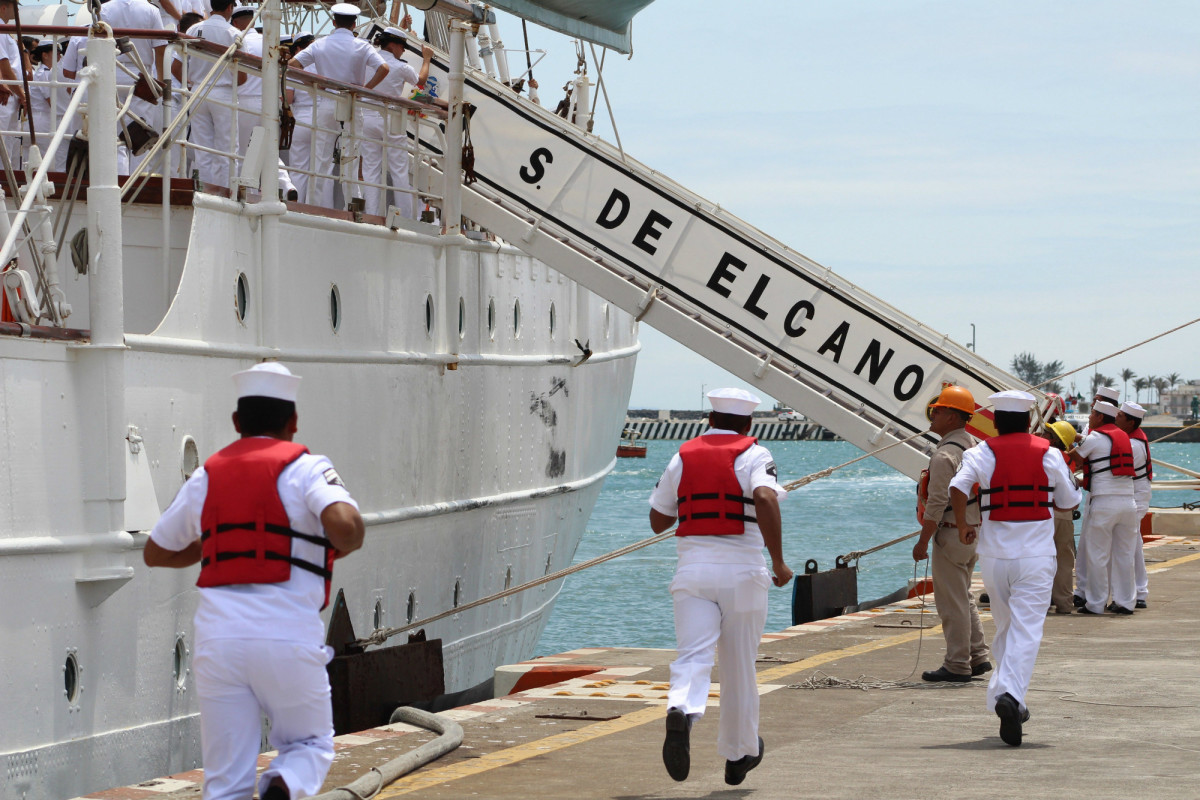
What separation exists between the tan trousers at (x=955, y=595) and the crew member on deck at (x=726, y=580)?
325 centimetres

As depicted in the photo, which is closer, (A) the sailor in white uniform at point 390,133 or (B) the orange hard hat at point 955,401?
(B) the orange hard hat at point 955,401

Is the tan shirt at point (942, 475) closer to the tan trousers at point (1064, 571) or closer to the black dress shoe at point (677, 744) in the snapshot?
the black dress shoe at point (677, 744)

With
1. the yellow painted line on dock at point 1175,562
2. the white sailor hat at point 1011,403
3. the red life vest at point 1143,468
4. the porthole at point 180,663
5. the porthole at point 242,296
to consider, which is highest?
the porthole at point 242,296

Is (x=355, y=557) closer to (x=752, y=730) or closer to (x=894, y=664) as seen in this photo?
(x=894, y=664)

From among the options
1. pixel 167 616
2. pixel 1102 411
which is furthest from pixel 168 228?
pixel 1102 411

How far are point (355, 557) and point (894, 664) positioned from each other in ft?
12.8

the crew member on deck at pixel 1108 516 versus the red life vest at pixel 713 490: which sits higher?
the red life vest at pixel 713 490

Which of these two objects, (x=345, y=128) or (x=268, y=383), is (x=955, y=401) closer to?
(x=345, y=128)

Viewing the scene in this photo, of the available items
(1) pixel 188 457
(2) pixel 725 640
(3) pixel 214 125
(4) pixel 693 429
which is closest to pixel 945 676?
(2) pixel 725 640

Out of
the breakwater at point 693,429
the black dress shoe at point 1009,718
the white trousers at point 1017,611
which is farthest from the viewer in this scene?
the breakwater at point 693,429

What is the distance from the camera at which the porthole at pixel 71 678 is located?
8539 millimetres

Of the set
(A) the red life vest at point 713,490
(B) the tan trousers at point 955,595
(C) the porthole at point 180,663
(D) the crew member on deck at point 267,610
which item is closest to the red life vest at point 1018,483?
(B) the tan trousers at point 955,595

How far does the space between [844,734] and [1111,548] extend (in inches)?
253

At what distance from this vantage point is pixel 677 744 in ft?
22.2
